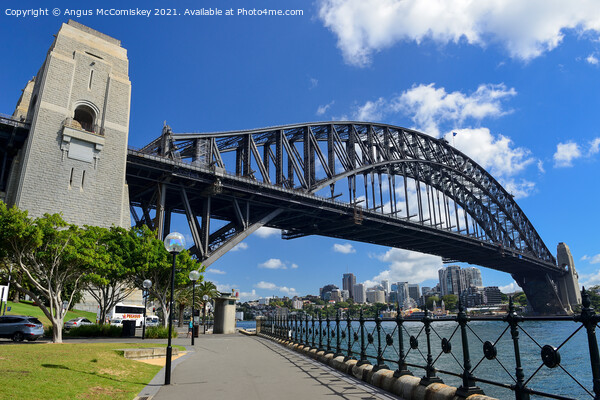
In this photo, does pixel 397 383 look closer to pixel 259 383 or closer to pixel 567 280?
pixel 259 383

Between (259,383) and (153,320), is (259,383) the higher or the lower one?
the lower one

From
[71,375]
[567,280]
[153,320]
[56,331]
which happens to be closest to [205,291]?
[153,320]

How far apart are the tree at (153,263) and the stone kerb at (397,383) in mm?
22387

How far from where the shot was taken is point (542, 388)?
1934 cm

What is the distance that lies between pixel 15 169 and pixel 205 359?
102 ft

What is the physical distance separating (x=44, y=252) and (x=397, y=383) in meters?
22.3

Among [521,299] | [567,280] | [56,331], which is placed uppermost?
[567,280]

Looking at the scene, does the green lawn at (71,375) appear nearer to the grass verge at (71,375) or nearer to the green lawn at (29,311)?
the grass verge at (71,375)

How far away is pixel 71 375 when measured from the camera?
10906 mm

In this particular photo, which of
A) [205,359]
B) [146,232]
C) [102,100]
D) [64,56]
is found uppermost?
[64,56]

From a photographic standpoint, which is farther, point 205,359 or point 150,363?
point 205,359

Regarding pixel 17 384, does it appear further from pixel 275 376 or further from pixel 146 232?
pixel 146 232

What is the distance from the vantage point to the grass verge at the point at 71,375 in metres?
8.77

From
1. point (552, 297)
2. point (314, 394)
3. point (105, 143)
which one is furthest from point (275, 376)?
point (552, 297)
